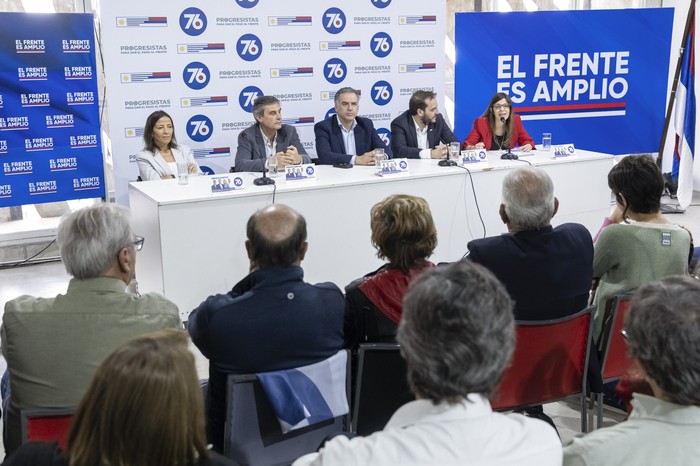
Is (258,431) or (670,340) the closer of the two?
(670,340)

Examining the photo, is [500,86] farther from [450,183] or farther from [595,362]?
[595,362]

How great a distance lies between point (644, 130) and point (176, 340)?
7.18m

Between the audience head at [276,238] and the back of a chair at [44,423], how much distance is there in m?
0.71

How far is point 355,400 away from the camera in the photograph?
2170mm

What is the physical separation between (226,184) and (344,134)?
1655 millimetres

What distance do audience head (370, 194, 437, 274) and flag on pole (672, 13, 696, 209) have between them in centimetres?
538

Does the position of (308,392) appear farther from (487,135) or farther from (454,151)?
(487,135)

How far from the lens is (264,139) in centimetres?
529

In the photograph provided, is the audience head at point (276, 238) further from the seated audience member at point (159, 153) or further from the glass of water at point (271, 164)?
the seated audience member at point (159, 153)

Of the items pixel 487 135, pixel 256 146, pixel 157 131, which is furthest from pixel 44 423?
pixel 487 135

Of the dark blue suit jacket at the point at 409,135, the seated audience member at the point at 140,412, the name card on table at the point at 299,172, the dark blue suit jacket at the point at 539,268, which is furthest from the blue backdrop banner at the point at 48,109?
the seated audience member at the point at 140,412

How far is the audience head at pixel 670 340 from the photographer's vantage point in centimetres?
131

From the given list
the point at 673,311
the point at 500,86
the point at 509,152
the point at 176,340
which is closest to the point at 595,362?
the point at 673,311

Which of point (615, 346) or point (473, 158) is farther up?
point (473, 158)
